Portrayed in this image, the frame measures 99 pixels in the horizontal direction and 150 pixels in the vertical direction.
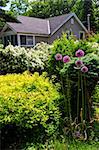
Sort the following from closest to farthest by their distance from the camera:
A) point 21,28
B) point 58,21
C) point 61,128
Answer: point 61,128 → point 21,28 → point 58,21

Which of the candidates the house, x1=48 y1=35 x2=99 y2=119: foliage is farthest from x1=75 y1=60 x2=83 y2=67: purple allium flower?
the house

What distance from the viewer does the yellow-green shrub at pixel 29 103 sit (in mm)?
3938

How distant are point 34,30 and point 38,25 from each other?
171cm

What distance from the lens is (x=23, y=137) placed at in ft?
14.3

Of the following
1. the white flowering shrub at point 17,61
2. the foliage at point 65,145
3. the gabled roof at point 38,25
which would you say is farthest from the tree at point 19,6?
the foliage at point 65,145

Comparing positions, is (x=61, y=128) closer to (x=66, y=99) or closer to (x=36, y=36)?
(x=66, y=99)

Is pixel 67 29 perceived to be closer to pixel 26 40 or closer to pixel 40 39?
pixel 40 39

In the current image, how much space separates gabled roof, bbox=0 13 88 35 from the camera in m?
26.0

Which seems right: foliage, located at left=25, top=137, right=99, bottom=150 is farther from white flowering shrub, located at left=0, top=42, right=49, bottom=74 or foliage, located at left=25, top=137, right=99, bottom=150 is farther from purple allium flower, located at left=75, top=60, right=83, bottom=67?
white flowering shrub, located at left=0, top=42, right=49, bottom=74

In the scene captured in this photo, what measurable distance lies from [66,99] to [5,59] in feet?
14.8

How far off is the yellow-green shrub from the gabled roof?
68.9 ft

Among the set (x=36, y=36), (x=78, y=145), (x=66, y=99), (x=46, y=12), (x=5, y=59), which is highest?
(x=46, y=12)

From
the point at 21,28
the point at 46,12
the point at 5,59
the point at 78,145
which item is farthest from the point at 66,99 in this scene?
the point at 46,12

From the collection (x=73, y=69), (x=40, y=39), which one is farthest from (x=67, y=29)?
(x=73, y=69)
